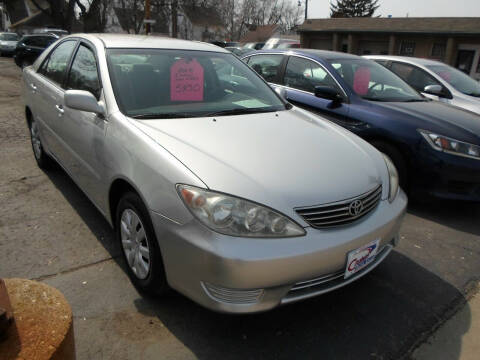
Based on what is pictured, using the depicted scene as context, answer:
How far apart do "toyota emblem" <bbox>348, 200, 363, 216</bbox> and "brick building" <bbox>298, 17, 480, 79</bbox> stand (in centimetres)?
2607

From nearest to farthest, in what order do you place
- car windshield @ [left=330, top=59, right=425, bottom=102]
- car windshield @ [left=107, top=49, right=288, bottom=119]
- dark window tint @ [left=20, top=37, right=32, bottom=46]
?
car windshield @ [left=107, top=49, right=288, bottom=119], car windshield @ [left=330, top=59, right=425, bottom=102], dark window tint @ [left=20, top=37, right=32, bottom=46]

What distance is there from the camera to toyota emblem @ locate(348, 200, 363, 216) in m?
2.16

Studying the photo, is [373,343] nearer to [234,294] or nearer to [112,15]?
[234,294]

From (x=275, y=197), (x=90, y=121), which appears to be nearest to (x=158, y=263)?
(x=275, y=197)

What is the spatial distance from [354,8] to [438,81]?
51712 millimetres

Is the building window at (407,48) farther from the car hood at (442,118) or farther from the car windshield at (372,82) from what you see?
the car hood at (442,118)

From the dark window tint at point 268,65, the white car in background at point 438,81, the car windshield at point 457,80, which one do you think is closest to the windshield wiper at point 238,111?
the dark window tint at point 268,65

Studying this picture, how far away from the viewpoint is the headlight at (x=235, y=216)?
190cm

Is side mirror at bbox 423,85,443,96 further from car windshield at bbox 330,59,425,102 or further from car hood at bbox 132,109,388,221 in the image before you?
car hood at bbox 132,109,388,221

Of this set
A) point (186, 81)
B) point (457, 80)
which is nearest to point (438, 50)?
point (457, 80)

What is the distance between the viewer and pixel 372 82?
4855mm

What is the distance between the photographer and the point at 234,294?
1.94 m

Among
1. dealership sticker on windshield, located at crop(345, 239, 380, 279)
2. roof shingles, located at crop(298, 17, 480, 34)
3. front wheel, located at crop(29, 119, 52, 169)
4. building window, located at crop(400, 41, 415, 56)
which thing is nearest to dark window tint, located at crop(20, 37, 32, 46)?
front wheel, located at crop(29, 119, 52, 169)

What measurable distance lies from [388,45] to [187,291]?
98.6 feet
